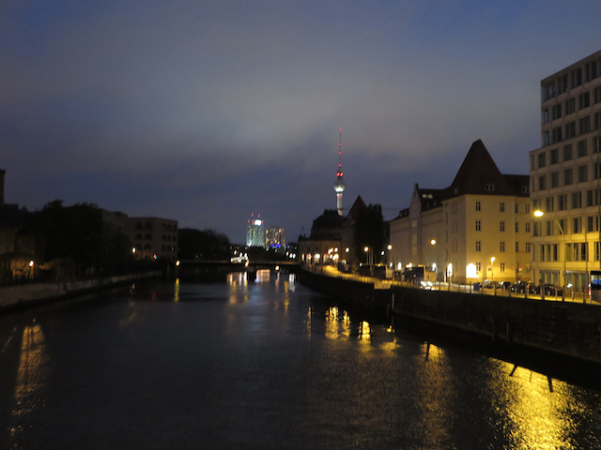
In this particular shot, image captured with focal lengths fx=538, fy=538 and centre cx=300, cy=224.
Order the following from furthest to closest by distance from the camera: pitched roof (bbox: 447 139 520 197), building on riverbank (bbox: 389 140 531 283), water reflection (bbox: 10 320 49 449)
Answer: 1. pitched roof (bbox: 447 139 520 197)
2. building on riverbank (bbox: 389 140 531 283)
3. water reflection (bbox: 10 320 49 449)

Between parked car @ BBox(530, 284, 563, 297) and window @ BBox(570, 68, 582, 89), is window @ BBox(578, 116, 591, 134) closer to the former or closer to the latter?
window @ BBox(570, 68, 582, 89)

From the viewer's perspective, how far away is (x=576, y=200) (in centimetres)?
5172

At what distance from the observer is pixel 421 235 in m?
93.6

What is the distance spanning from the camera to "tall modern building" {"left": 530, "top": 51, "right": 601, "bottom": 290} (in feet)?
162

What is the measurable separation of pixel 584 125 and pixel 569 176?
5.03 m

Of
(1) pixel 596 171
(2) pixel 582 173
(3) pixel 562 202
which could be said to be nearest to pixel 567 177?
(2) pixel 582 173

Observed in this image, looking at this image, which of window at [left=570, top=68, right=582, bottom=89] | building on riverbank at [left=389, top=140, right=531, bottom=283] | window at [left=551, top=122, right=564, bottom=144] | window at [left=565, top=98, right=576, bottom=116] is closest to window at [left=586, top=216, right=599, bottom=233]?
window at [left=551, top=122, right=564, bottom=144]

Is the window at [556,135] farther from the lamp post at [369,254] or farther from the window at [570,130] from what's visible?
the lamp post at [369,254]

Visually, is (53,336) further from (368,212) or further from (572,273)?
(368,212)

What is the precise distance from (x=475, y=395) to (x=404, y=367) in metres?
6.61

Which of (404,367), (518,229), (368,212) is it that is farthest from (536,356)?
(368,212)

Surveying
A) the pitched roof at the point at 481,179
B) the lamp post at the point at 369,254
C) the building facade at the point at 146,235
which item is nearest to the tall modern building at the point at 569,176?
the pitched roof at the point at 481,179

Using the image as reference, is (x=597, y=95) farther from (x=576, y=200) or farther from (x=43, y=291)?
(x=43, y=291)

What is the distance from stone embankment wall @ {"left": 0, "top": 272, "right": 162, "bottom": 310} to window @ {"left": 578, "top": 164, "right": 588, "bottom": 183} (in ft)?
193
